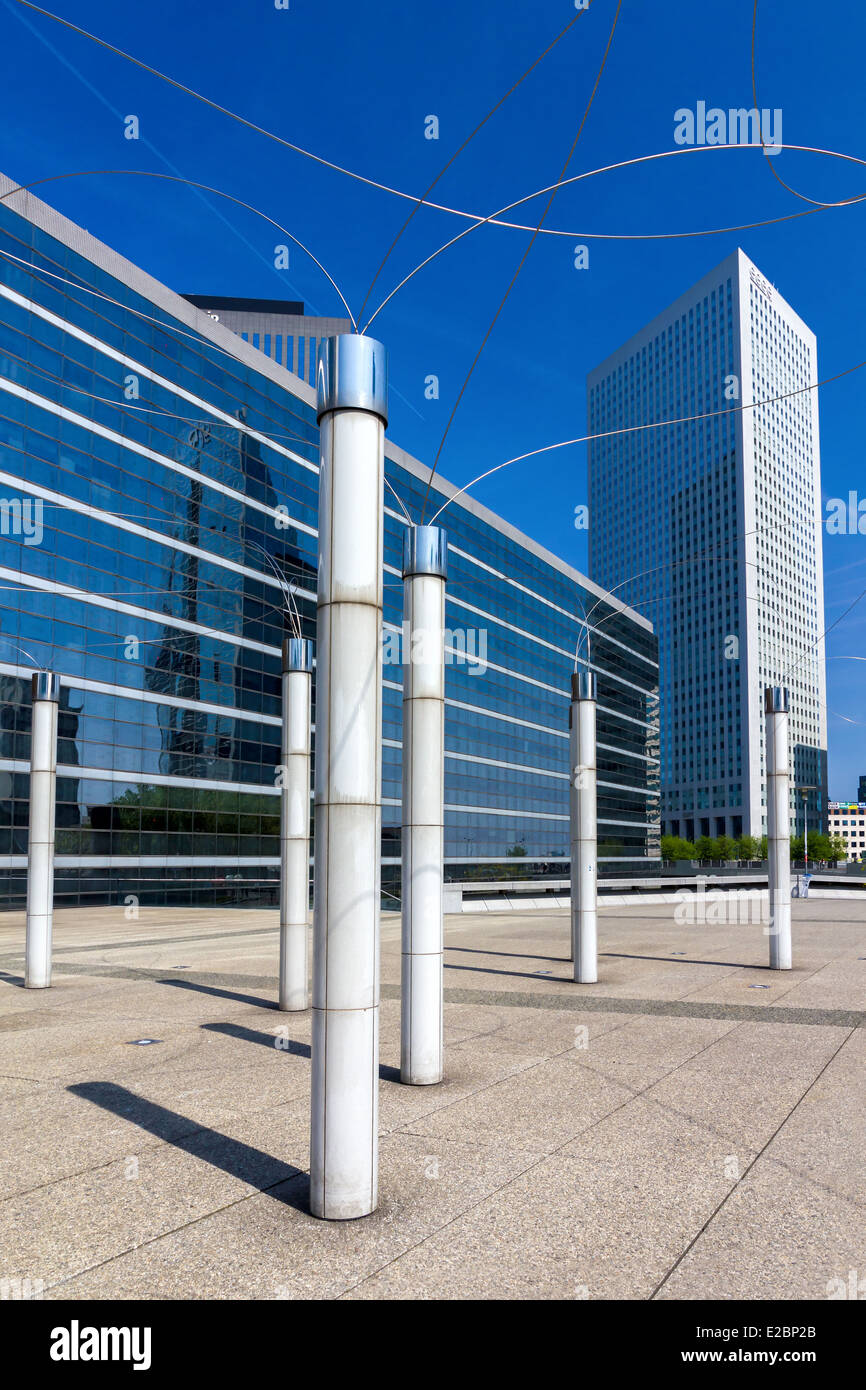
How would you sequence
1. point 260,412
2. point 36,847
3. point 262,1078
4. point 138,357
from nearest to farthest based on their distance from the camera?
point 262,1078
point 36,847
point 138,357
point 260,412

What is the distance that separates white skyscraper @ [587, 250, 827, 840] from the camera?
175 metres

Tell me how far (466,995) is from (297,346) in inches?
6309

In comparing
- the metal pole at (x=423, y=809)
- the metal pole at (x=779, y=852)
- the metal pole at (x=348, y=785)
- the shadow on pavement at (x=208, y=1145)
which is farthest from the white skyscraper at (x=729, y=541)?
the metal pole at (x=348, y=785)

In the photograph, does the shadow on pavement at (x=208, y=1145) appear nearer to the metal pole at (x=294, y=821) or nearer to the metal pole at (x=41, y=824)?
the metal pole at (x=294, y=821)

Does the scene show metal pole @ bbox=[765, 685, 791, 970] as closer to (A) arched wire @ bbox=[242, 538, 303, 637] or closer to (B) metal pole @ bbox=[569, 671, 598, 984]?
(B) metal pole @ bbox=[569, 671, 598, 984]

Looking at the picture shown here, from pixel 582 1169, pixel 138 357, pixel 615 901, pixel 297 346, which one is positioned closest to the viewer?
pixel 582 1169

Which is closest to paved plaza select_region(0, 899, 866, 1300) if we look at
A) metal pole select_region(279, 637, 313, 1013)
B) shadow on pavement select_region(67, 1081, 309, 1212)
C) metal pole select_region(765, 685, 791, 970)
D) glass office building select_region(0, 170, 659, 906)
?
shadow on pavement select_region(67, 1081, 309, 1212)

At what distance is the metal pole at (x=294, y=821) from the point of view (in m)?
13.5

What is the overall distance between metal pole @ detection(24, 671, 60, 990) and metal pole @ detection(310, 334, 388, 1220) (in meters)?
9.86

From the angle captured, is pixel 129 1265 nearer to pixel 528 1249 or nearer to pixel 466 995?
pixel 528 1249

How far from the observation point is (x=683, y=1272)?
5.01 meters

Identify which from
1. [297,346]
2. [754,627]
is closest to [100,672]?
[297,346]

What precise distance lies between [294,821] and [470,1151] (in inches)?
288

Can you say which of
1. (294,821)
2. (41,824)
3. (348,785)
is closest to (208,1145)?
(348,785)
